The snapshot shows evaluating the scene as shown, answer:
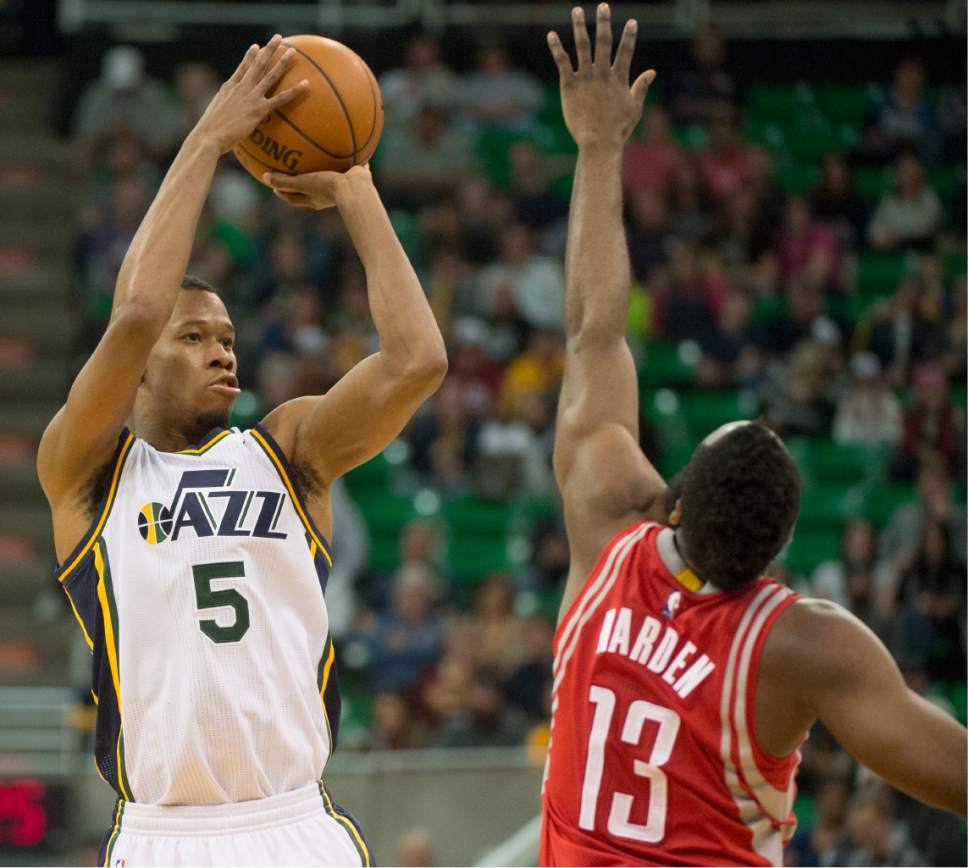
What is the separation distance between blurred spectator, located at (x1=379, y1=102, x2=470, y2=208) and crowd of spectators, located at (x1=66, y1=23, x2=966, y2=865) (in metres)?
0.02

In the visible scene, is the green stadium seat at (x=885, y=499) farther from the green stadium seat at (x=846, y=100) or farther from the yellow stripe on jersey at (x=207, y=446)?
the yellow stripe on jersey at (x=207, y=446)

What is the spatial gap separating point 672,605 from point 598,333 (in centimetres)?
90

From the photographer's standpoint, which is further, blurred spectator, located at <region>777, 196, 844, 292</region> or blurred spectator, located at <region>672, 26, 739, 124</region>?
blurred spectator, located at <region>672, 26, 739, 124</region>

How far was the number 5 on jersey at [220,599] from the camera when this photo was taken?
136 inches

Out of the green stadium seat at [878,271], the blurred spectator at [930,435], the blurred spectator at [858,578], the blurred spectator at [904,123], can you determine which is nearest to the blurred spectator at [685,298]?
the green stadium seat at [878,271]

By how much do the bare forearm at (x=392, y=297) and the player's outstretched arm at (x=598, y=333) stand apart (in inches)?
17.3

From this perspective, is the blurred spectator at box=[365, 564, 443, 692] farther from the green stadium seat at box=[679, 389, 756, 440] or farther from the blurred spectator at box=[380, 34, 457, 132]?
the blurred spectator at box=[380, 34, 457, 132]

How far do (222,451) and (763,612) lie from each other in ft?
4.31

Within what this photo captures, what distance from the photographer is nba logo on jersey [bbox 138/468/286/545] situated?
11.5 feet

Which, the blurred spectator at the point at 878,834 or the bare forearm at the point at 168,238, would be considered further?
the blurred spectator at the point at 878,834

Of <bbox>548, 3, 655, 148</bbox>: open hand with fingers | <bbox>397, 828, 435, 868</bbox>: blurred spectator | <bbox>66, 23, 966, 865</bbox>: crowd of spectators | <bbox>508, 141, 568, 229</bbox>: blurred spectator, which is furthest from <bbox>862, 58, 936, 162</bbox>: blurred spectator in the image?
<bbox>548, 3, 655, 148</bbox>: open hand with fingers

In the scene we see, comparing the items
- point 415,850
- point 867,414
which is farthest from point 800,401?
point 415,850

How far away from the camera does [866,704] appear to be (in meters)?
2.97

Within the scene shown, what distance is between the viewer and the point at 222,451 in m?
3.66
